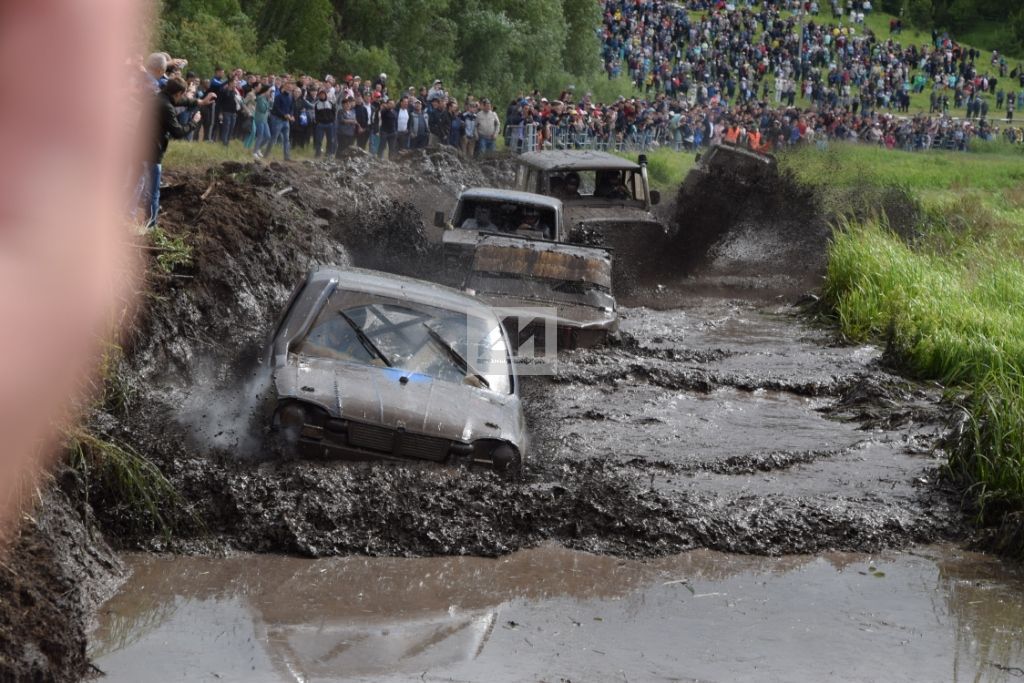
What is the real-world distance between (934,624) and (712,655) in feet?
5.04

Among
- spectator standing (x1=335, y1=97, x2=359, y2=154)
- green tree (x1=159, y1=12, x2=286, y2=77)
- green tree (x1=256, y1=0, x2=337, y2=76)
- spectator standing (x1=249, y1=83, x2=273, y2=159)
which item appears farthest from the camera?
green tree (x1=256, y1=0, x2=337, y2=76)

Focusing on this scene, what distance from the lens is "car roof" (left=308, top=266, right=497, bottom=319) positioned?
28.4 feet

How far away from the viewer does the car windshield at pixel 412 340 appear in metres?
7.98

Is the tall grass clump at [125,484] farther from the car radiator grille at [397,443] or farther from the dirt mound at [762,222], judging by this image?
the dirt mound at [762,222]

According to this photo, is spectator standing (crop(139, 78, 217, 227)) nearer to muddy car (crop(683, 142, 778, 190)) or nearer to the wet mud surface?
the wet mud surface

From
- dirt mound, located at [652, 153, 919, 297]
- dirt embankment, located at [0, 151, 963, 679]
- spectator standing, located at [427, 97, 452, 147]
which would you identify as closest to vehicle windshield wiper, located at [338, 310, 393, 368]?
dirt embankment, located at [0, 151, 963, 679]

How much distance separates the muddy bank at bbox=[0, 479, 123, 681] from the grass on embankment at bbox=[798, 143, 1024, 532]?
5531mm

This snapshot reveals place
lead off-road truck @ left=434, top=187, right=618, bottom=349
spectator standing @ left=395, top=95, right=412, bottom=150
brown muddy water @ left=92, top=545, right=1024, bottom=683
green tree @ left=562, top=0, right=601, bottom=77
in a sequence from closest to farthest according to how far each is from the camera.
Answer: brown muddy water @ left=92, top=545, right=1024, bottom=683
lead off-road truck @ left=434, top=187, right=618, bottom=349
spectator standing @ left=395, top=95, right=412, bottom=150
green tree @ left=562, top=0, right=601, bottom=77

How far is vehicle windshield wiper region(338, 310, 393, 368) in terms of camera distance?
796 centimetres

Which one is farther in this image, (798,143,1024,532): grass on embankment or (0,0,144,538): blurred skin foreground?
(798,143,1024,532): grass on embankment

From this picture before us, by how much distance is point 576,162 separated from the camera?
17391 millimetres

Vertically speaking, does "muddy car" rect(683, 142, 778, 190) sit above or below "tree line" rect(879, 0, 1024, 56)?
below

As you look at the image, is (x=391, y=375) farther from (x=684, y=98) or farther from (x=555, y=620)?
(x=684, y=98)
